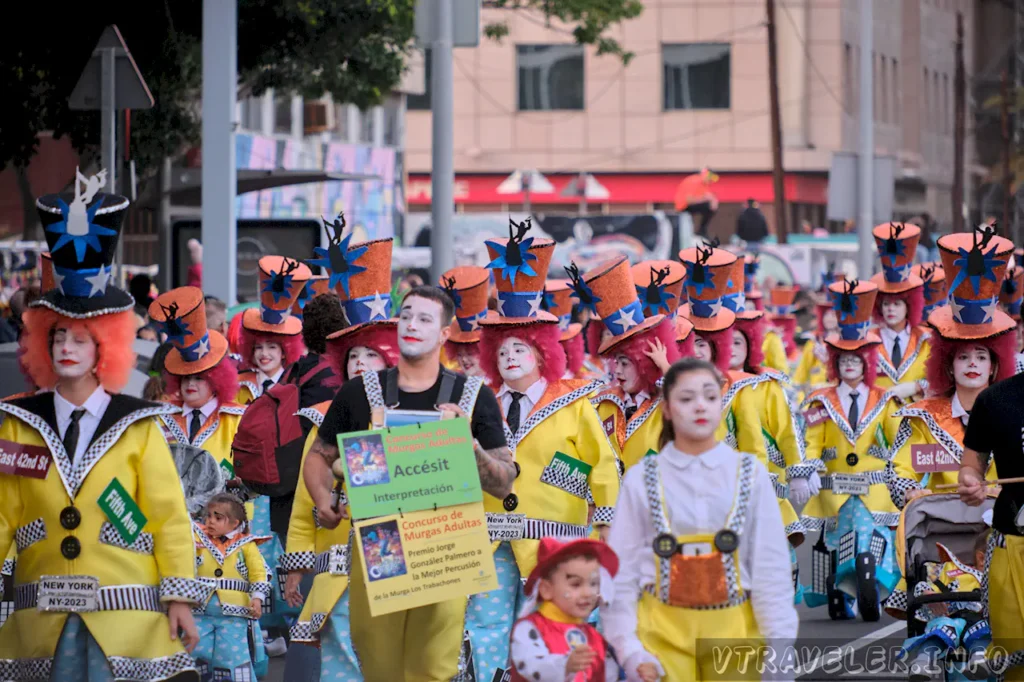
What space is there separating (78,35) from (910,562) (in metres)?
10.4

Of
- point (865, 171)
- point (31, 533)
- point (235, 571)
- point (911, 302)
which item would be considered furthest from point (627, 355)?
point (865, 171)

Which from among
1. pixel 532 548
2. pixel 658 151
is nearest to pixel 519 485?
pixel 532 548

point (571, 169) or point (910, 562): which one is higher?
point (571, 169)

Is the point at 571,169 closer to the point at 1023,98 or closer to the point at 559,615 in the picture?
the point at 1023,98

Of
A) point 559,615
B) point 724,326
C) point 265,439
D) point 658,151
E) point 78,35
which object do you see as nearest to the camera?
point 559,615

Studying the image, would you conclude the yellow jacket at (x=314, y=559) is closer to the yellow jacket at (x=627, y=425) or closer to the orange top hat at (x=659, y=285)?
the yellow jacket at (x=627, y=425)

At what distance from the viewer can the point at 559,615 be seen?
6.99 metres

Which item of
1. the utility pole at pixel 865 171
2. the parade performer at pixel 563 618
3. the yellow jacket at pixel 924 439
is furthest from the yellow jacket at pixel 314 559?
the utility pole at pixel 865 171

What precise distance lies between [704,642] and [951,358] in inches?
150

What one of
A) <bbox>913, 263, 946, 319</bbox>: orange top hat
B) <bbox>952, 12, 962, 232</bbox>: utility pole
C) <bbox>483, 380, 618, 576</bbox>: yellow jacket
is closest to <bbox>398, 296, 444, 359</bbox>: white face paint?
<bbox>483, 380, 618, 576</bbox>: yellow jacket

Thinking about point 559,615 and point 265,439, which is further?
point 265,439

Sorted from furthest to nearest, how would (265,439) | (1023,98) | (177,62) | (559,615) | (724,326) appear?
(1023,98) → (177,62) → (724,326) → (265,439) → (559,615)

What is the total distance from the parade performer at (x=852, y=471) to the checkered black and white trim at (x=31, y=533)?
21.0ft

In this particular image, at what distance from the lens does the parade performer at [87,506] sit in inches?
293
